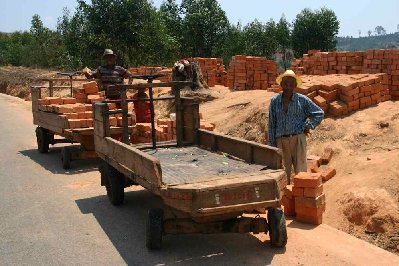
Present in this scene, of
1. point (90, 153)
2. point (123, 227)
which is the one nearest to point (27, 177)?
point (90, 153)

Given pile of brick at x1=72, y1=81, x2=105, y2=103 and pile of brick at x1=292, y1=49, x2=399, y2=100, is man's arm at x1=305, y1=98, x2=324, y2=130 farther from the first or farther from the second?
Result: pile of brick at x1=72, y1=81, x2=105, y2=103

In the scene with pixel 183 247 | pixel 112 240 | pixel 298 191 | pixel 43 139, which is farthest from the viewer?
pixel 43 139

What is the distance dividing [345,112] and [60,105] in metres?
5.66

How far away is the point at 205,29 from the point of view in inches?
1314

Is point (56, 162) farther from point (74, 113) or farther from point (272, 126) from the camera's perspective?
point (272, 126)

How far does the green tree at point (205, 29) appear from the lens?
32906mm

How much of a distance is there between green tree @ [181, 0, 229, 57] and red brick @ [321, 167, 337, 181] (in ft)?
85.4

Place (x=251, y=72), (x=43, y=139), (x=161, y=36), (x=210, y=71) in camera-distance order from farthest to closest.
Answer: (x=161, y=36) → (x=210, y=71) → (x=251, y=72) → (x=43, y=139)

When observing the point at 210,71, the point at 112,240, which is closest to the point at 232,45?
the point at 210,71

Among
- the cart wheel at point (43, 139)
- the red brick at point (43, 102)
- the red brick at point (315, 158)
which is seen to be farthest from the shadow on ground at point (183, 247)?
the cart wheel at point (43, 139)

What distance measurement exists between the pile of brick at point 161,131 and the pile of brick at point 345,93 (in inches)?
99.9

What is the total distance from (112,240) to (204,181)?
A: 1.40m

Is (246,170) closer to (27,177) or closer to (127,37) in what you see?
(27,177)

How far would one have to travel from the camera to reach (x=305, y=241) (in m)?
4.97
